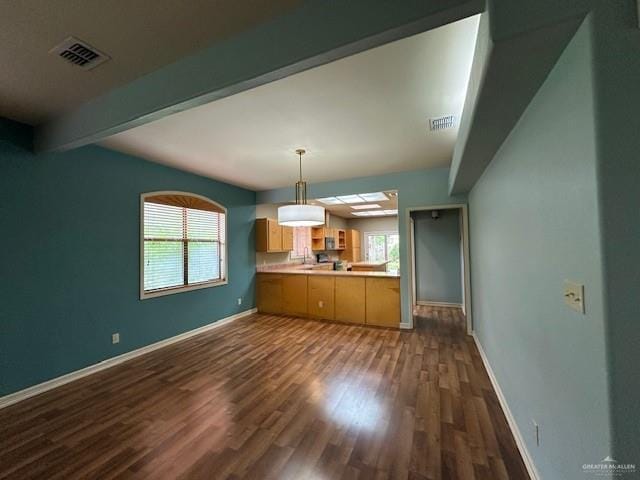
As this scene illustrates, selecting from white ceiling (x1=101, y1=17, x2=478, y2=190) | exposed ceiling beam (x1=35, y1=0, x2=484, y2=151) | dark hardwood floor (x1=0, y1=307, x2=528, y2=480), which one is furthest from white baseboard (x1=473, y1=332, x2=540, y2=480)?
white ceiling (x1=101, y1=17, x2=478, y2=190)

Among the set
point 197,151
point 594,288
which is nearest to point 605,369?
point 594,288

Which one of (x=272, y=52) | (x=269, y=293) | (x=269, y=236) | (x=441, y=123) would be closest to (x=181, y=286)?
(x=269, y=293)

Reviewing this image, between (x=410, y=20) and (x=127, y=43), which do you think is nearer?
Answer: (x=410, y=20)

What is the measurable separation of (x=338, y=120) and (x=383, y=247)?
783cm

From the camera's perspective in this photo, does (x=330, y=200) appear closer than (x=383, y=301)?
No

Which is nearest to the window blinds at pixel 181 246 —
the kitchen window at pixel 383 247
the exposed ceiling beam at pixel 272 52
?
the exposed ceiling beam at pixel 272 52

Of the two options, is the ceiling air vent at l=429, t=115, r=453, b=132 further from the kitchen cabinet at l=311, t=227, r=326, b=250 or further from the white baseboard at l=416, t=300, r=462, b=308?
the kitchen cabinet at l=311, t=227, r=326, b=250

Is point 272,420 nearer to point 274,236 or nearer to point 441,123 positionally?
point 441,123

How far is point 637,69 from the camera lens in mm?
816

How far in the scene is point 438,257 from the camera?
6137 millimetres

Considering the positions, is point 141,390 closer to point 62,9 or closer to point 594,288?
point 62,9

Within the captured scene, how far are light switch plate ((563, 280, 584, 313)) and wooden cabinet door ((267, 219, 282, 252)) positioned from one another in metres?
4.97

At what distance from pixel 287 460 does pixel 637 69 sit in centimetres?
248

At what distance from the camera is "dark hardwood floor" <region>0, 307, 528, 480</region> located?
5.51ft
